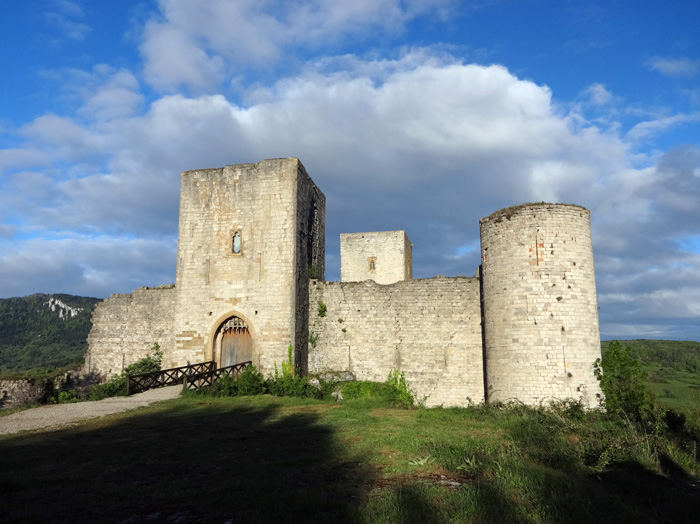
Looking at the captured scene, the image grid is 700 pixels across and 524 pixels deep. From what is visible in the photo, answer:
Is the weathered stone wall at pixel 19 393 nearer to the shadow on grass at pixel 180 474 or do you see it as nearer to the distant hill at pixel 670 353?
the shadow on grass at pixel 180 474

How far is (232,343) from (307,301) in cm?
343

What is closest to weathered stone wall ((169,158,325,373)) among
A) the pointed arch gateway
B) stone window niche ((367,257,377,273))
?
the pointed arch gateway

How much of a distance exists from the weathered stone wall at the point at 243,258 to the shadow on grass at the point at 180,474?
6689 millimetres

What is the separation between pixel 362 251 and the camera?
37.0 m

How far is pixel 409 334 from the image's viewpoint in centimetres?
1820

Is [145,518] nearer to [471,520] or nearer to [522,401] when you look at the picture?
[471,520]

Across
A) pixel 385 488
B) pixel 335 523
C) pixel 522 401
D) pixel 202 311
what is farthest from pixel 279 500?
pixel 202 311

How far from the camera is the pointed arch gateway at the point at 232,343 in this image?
18.5 m

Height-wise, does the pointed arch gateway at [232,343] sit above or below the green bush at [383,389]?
above

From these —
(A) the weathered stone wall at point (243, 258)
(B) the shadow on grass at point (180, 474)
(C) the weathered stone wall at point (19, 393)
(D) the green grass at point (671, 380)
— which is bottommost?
(D) the green grass at point (671, 380)

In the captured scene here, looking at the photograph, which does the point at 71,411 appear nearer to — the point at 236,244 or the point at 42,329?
the point at 236,244

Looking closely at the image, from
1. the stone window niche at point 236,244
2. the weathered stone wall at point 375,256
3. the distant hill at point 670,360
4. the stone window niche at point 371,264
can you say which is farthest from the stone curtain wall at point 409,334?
the distant hill at point 670,360

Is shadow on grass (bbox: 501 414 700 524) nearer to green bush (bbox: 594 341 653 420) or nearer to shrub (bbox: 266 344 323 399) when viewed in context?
green bush (bbox: 594 341 653 420)

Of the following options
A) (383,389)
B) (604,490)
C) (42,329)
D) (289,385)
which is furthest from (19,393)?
A: (42,329)
